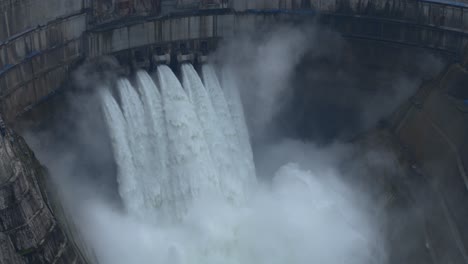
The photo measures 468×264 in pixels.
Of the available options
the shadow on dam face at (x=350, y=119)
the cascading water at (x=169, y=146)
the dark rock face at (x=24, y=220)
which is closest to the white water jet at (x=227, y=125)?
the cascading water at (x=169, y=146)

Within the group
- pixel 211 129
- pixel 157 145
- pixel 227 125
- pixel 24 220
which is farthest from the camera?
pixel 227 125

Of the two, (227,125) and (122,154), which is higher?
(227,125)

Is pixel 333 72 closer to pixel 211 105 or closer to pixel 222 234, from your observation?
pixel 211 105

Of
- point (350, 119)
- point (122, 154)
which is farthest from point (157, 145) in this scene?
point (350, 119)

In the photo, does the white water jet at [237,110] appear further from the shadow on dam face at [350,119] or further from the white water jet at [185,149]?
the white water jet at [185,149]

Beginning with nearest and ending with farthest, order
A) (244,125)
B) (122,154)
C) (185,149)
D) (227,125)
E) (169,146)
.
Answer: (122,154)
(169,146)
(185,149)
(227,125)
(244,125)

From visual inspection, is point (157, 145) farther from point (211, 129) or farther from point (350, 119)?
point (350, 119)

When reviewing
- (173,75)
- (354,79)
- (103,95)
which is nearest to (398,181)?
(354,79)
